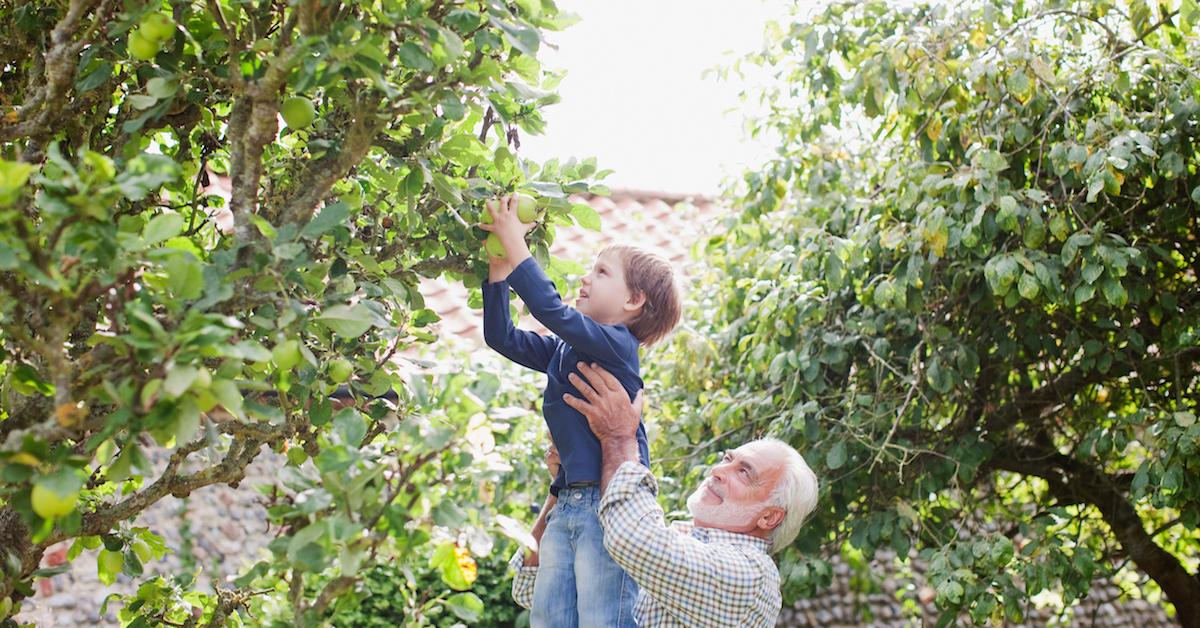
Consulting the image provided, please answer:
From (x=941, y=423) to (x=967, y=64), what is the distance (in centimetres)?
126

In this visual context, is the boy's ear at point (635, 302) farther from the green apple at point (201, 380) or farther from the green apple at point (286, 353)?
the green apple at point (201, 380)

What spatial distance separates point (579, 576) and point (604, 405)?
0.35 meters

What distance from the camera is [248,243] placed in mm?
1589

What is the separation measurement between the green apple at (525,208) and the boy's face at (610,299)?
580 mm

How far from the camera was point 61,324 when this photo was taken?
56.1 inches

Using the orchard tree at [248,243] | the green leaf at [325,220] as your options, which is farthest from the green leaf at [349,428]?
the green leaf at [325,220]

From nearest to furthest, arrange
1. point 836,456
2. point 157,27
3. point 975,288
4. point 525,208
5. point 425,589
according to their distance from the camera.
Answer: point 157,27
point 525,208
point 836,456
point 975,288
point 425,589

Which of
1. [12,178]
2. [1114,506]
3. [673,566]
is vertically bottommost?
[1114,506]

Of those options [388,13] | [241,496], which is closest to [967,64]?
[388,13]

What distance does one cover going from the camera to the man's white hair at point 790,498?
8.04ft

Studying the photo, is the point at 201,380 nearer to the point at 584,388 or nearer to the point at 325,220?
the point at 325,220

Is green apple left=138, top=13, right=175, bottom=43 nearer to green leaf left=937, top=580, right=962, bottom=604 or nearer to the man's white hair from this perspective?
the man's white hair

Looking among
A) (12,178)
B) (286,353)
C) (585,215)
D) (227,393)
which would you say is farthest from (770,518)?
(12,178)

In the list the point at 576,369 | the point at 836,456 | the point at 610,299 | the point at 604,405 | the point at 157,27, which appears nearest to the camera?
the point at 157,27
